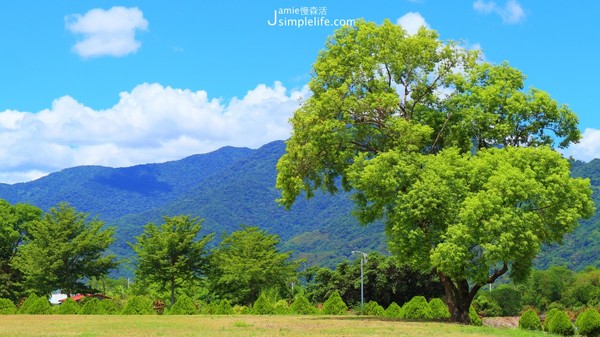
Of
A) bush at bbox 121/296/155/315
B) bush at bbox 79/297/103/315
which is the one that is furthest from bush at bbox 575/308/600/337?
bush at bbox 79/297/103/315

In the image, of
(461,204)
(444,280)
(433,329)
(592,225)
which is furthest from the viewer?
(592,225)

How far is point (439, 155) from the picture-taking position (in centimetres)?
3347

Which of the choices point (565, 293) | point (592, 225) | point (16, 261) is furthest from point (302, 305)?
point (592, 225)

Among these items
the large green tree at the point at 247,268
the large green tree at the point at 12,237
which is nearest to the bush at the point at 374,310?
the large green tree at the point at 247,268

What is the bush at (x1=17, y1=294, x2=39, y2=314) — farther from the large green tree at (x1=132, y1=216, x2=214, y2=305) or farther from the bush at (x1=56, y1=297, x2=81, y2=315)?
the large green tree at (x1=132, y1=216, x2=214, y2=305)

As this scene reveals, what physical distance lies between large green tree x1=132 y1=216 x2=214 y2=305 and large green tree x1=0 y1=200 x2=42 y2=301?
1053 centimetres

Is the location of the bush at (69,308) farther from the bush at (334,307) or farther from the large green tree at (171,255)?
the bush at (334,307)

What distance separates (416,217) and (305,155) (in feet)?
22.5

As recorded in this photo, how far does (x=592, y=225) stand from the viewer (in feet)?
479

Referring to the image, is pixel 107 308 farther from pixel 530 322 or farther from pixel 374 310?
pixel 530 322

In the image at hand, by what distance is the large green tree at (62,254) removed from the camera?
60.6 m

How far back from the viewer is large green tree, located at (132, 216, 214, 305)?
60688mm

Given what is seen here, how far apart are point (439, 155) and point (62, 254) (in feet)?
124

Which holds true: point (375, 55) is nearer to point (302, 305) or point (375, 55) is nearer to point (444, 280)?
point (444, 280)
